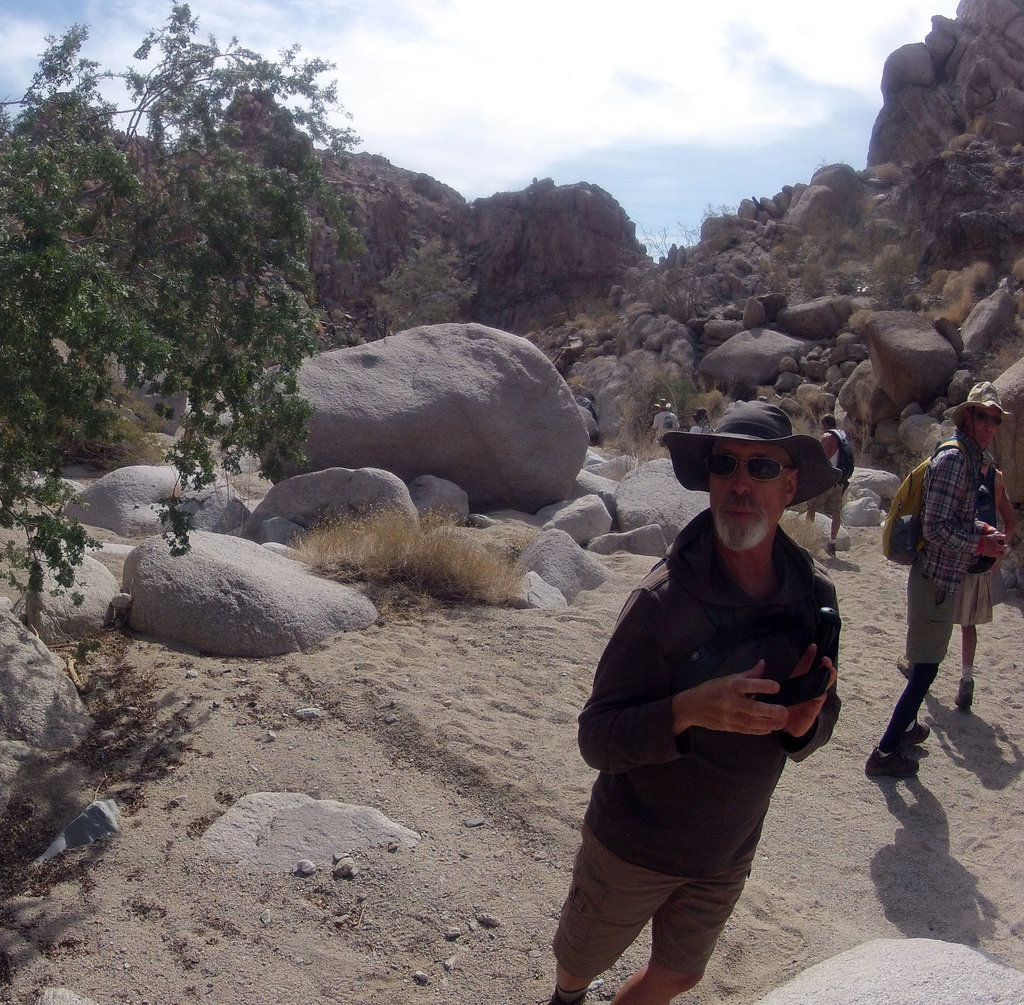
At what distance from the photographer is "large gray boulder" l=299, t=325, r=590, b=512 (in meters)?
9.41

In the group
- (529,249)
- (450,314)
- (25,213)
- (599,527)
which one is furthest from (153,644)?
(529,249)

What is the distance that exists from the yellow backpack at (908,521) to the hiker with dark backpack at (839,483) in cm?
434

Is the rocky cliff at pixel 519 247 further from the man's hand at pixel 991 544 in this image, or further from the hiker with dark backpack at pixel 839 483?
the man's hand at pixel 991 544

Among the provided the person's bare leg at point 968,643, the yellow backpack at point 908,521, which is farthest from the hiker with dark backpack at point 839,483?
the yellow backpack at point 908,521

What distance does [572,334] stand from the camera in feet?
105

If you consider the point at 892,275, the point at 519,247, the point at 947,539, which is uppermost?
the point at 519,247

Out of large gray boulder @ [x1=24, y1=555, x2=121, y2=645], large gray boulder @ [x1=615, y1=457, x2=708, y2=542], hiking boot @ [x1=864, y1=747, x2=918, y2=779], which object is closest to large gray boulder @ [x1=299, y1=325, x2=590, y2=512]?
large gray boulder @ [x1=615, y1=457, x2=708, y2=542]

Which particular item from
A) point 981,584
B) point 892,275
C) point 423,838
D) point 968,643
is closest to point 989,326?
point 892,275

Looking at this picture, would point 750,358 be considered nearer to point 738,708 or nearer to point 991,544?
point 991,544

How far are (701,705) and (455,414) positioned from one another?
8.07 metres

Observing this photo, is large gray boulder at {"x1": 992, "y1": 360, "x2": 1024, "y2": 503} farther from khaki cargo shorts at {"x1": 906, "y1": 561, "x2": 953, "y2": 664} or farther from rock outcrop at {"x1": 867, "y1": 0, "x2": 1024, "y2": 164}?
rock outcrop at {"x1": 867, "y1": 0, "x2": 1024, "y2": 164}

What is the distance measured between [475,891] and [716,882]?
1512 millimetres

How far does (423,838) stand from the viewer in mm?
3818

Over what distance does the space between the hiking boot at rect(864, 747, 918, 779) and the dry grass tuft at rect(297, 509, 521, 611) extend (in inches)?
107
